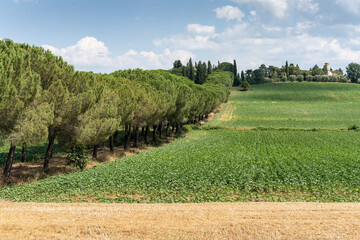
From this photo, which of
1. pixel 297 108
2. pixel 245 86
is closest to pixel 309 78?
pixel 245 86

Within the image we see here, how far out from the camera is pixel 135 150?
46.0 metres

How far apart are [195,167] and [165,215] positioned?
15.0 m

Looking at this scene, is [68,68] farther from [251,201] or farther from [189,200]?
[251,201]

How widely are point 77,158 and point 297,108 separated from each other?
97.0m

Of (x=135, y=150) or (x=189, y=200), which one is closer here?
(x=189, y=200)

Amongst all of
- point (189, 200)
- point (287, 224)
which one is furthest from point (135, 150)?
point (287, 224)

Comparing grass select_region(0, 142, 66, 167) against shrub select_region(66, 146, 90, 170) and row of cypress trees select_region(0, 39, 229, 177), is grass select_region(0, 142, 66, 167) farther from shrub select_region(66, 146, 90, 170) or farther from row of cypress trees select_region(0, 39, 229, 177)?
row of cypress trees select_region(0, 39, 229, 177)

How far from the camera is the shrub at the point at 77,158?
3027cm

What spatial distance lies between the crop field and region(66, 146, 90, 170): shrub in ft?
181

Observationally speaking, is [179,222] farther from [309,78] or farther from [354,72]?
[354,72]

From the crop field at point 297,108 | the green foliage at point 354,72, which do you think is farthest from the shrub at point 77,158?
the green foliage at point 354,72

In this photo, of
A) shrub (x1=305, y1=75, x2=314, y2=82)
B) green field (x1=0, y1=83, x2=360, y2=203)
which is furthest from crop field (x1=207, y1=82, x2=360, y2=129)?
green field (x1=0, y1=83, x2=360, y2=203)

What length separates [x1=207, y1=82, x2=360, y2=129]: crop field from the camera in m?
80.5

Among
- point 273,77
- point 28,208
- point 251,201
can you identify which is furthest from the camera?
point 273,77
